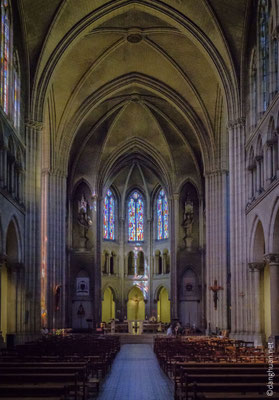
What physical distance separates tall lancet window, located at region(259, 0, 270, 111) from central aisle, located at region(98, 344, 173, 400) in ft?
45.3

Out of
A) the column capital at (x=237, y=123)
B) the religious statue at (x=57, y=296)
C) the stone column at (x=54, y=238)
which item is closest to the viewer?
the column capital at (x=237, y=123)

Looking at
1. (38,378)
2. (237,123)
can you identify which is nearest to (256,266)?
(237,123)

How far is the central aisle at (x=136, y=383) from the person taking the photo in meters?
15.8

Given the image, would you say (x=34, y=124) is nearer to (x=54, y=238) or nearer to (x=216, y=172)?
(x=54, y=238)

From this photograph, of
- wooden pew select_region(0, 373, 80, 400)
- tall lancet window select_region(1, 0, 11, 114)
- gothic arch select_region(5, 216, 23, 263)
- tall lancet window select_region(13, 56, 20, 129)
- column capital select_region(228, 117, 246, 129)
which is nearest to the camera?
wooden pew select_region(0, 373, 80, 400)

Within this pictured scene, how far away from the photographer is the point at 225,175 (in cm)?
4753

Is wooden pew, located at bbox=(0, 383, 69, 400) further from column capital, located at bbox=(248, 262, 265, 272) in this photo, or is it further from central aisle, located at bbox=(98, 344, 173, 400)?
column capital, located at bbox=(248, 262, 265, 272)

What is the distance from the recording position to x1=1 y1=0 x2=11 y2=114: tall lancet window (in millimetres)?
29125

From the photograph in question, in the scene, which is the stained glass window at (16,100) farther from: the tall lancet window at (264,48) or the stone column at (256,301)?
the stone column at (256,301)

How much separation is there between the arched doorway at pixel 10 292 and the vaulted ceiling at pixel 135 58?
7698mm

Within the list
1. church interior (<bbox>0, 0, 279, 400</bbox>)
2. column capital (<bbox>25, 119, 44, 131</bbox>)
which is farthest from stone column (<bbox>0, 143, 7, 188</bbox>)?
column capital (<bbox>25, 119, 44, 131</bbox>)

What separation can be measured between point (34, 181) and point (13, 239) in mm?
4044

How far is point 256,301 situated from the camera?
31031 millimetres

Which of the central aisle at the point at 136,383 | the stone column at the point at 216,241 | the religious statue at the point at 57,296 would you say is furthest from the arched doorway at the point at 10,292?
the stone column at the point at 216,241
